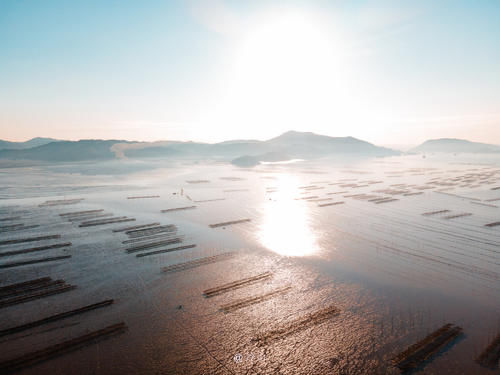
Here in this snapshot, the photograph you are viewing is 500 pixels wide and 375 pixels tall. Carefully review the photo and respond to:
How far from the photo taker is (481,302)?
764 centimetres

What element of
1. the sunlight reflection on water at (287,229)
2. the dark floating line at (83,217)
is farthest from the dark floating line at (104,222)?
the sunlight reflection on water at (287,229)

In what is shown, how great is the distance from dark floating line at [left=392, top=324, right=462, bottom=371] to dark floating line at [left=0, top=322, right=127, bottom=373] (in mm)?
6635

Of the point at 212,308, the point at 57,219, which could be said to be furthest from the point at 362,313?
the point at 57,219

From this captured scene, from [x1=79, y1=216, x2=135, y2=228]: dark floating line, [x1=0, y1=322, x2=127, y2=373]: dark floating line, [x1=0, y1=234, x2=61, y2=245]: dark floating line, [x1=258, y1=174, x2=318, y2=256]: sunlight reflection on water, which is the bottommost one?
[x1=258, y1=174, x2=318, y2=256]: sunlight reflection on water

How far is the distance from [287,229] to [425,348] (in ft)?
31.5

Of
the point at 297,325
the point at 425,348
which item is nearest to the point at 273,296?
the point at 297,325

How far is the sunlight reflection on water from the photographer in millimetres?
12172

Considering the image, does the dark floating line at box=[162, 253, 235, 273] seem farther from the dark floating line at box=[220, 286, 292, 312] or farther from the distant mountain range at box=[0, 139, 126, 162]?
the distant mountain range at box=[0, 139, 126, 162]

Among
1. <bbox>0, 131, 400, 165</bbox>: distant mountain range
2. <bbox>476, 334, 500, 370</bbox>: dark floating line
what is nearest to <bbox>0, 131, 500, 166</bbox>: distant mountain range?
<bbox>0, 131, 400, 165</bbox>: distant mountain range

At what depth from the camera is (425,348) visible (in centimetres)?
587

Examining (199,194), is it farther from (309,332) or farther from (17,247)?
(309,332)

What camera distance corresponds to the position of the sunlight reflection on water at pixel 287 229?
12172 mm

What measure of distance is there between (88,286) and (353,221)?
14798mm

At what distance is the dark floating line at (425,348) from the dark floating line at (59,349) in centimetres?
663
